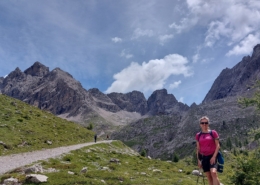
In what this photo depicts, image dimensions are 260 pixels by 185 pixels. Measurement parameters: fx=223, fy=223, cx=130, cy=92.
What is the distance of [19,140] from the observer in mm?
32094

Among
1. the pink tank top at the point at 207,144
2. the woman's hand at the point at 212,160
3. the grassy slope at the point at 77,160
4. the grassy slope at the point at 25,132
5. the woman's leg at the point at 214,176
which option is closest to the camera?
the woman's leg at the point at 214,176

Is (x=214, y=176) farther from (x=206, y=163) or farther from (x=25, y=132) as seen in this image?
(x=25, y=132)

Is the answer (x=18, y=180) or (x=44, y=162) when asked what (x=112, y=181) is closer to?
(x=18, y=180)

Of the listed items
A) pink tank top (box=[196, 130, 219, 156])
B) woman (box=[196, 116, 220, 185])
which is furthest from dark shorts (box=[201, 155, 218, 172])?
pink tank top (box=[196, 130, 219, 156])

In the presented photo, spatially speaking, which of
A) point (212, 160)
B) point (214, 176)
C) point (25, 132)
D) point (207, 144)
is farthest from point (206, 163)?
point (25, 132)

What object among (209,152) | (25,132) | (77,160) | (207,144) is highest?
(25,132)

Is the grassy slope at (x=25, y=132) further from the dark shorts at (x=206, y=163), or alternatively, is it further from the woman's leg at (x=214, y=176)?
the woman's leg at (x=214, y=176)

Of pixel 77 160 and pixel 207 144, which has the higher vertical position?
pixel 207 144

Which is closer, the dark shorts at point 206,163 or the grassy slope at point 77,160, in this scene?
the dark shorts at point 206,163

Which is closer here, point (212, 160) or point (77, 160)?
point (212, 160)

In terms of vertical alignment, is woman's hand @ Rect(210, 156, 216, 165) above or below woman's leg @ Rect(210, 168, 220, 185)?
above

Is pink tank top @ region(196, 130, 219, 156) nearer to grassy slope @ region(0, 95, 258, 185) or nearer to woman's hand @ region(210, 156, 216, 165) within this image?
woman's hand @ region(210, 156, 216, 165)

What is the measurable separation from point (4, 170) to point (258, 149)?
68.8 feet

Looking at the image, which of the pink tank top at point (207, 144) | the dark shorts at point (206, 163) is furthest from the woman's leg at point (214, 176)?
the pink tank top at point (207, 144)
